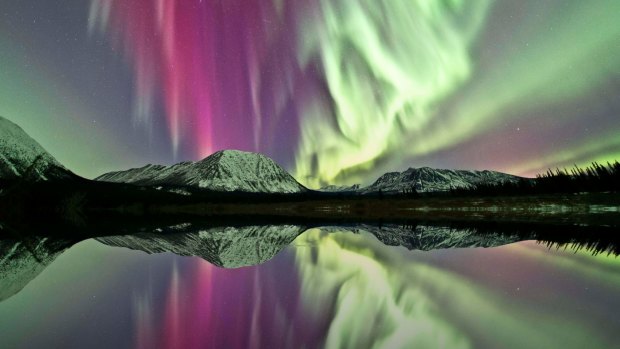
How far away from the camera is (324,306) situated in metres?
12.7

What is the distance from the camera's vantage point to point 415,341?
9.34 metres

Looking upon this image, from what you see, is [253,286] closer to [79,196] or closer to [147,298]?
[147,298]

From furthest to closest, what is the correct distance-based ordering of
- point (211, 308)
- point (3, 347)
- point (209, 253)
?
point (209, 253), point (211, 308), point (3, 347)

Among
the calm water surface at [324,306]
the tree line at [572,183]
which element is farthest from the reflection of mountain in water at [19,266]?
the tree line at [572,183]

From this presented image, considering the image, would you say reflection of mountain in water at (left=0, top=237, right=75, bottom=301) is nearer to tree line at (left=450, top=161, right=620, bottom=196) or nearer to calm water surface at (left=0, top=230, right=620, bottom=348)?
calm water surface at (left=0, top=230, right=620, bottom=348)

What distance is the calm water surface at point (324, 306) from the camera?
957 centimetres

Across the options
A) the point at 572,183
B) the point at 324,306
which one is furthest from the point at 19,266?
the point at 572,183

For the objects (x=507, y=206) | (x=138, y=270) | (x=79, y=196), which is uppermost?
(x=79, y=196)

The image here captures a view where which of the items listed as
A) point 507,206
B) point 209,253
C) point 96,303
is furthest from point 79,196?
point 96,303

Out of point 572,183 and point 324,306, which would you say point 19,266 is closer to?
point 324,306

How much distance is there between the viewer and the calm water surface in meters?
9.57

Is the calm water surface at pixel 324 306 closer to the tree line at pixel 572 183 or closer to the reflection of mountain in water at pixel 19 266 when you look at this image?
the reflection of mountain in water at pixel 19 266

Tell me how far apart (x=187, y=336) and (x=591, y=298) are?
11694 millimetres

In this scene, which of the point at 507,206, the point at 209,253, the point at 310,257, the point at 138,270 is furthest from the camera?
the point at 507,206
